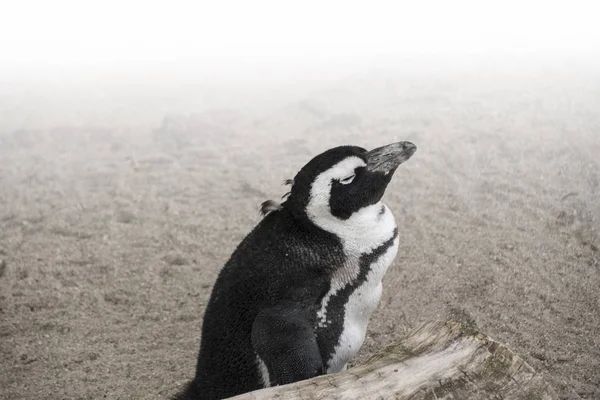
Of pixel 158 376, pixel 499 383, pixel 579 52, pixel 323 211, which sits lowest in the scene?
pixel 158 376

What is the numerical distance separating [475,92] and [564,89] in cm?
76

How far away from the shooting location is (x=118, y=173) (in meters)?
4.47

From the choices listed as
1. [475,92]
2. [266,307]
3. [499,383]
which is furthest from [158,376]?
[475,92]

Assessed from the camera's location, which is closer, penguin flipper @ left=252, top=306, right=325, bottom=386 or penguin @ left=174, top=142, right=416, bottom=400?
penguin flipper @ left=252, top=306, right=325, bottom=386

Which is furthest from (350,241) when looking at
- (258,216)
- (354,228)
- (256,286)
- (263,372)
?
(258,216)

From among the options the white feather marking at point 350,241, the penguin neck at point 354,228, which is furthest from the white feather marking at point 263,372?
the penguin neck at point 354,228

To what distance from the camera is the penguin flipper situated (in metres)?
1.21

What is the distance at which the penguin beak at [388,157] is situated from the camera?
1354 mm

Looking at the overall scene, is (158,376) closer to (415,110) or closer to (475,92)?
(415,110)

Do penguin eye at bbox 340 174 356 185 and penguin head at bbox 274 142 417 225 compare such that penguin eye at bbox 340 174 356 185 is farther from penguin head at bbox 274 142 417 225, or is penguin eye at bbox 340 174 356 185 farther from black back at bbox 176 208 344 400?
black back at bbox 176 208 344 400

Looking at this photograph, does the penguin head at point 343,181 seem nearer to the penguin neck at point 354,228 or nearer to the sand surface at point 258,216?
the penguin neck at point 354,228

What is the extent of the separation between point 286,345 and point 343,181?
0.40 metres

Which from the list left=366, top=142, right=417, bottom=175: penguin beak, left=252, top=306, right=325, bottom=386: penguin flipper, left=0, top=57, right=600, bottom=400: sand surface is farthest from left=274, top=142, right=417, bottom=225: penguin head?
left=0, top=57, right=600, bottom=400: sand surface

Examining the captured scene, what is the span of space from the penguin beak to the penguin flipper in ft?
1.28
